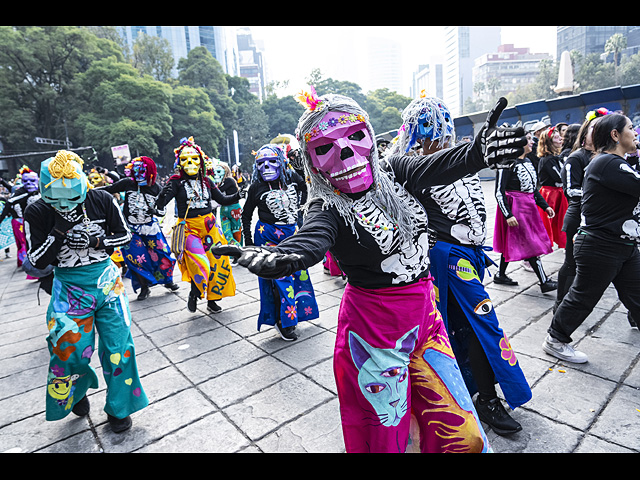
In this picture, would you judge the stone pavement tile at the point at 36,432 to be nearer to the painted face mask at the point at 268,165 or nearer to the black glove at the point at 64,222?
the black glove at the point at 64,222

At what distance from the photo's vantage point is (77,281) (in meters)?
3.06

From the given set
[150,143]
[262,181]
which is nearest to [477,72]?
[150,143]

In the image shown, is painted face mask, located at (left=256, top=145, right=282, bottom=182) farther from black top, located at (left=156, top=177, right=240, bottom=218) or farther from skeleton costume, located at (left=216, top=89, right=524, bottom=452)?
skeleton costume, located at (left=216, top=89, right=524, bottom=452)

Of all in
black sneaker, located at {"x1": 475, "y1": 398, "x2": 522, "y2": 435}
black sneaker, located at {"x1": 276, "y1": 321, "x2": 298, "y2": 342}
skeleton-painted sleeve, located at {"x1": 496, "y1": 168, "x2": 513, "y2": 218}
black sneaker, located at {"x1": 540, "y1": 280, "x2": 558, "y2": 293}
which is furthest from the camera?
black sneaker, located at {"x1": 540, "y1": 280, "x2": 558, "y2": 293}

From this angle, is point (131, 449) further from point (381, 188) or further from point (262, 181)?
point (262, 181)

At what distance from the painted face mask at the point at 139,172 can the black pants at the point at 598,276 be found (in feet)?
18.1

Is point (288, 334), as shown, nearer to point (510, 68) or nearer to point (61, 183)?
point (61, 183)

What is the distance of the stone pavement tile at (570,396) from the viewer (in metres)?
2.78

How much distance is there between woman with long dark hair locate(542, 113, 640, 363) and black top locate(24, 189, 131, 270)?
11.7ft

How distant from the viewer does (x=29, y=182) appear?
8.27 m

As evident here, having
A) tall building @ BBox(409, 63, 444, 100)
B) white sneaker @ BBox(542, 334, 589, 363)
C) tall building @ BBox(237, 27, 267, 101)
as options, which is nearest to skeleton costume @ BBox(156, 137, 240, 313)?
white sneaker @ BBox(542, 334, 589, 363)

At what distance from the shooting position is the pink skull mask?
1.93m

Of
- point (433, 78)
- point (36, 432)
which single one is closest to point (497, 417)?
point (36, 432)

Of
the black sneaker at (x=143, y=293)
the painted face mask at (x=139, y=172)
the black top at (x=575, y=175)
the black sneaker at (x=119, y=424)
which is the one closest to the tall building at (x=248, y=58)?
the painted face mask at (x=139, y=172)
